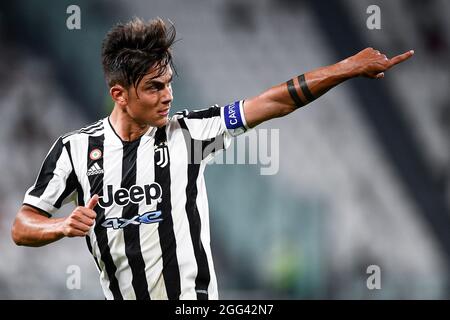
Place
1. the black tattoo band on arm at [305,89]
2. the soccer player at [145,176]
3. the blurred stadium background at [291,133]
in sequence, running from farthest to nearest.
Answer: the blurred stadium background at [291,133] < the soccer player at [145,176] < the black tattoo band on arm at [305,89]

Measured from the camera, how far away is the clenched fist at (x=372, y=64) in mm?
2641

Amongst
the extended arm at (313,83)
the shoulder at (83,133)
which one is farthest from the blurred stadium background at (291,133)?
the extended arm at (313,83)

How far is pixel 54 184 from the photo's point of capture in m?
2.99

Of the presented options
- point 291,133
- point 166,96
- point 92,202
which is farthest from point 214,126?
point 291,133

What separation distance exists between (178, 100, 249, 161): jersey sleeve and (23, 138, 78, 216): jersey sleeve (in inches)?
19.2

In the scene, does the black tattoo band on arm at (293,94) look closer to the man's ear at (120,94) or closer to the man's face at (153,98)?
the man's face at (153,98)

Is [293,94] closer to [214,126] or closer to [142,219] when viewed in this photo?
[214,126]

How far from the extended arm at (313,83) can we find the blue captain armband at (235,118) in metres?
0.02

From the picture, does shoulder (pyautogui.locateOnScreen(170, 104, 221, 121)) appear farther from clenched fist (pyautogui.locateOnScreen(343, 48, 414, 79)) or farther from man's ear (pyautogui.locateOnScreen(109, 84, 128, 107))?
clenched fist (pyautogui.locateOnScreen(343, 48, 414, 79))

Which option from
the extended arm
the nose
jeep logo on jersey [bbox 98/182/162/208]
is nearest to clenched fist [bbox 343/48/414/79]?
the extended arm

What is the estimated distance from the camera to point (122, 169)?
9.83 feet

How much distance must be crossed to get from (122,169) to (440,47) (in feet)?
10.9
